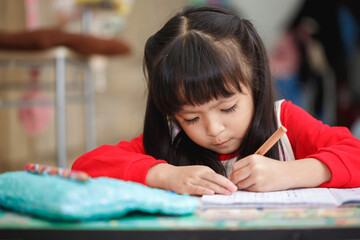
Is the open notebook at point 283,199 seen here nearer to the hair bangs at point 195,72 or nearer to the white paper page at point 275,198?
the white paper page at point 275,198

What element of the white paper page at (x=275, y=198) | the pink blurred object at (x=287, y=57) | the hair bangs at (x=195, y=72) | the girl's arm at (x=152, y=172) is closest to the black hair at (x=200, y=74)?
the hair bangs at (x=195, y=72)

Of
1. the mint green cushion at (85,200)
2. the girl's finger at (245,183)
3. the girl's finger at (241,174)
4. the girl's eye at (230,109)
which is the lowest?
the girl's finger at (245,183)

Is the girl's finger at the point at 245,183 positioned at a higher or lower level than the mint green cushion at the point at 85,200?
lower

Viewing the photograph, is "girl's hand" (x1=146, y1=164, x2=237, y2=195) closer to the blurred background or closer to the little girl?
the little girl

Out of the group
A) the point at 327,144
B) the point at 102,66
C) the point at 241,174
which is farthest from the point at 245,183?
the point at 102,66

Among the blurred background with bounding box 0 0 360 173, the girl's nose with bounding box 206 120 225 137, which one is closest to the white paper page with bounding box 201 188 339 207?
the girl's nose with bounding box 206 120 225 137

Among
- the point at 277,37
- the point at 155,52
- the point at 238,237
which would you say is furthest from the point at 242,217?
the point at 277,37

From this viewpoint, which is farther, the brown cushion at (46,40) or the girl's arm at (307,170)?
the brown cushion at (46,40)

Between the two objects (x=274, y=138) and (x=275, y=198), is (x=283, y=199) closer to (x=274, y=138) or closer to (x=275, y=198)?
(x=275, y=198)

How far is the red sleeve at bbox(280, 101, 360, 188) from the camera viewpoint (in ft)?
2.31

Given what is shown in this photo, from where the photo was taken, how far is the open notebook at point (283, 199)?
1.74ft

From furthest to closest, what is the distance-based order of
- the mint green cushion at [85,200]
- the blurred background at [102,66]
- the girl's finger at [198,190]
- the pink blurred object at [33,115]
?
the pink blurred object at [33,115], the blurred background at [102,66], the girl's finger at [198,190], the mint green cushion at [85,200]

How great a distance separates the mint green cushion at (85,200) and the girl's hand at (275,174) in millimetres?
172

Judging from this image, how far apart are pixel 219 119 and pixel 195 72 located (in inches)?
3.8
